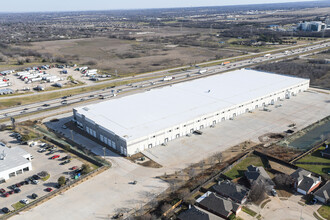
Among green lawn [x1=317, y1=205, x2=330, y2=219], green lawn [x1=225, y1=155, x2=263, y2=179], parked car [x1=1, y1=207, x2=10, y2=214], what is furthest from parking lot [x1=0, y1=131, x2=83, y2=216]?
green lawn [x1=317, y1=205, x2=330, y2=219]

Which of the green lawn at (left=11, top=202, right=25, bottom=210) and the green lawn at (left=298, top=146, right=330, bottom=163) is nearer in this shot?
the green lawn at (left=11, top=202, right=25, bottom=210)

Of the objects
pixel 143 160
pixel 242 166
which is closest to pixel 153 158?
pixel 143 160

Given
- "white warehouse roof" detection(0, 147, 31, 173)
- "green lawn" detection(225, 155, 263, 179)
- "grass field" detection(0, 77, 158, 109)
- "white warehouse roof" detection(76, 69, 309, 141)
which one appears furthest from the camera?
"grass field" detection(0, 77, 158, 109)

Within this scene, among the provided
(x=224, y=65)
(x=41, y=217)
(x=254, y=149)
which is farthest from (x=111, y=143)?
(x=224, y=65)

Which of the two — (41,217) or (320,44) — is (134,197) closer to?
(41,217)

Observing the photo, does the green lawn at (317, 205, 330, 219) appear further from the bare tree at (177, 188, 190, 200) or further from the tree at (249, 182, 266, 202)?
the bare tree at (177, 188, 190, 200)

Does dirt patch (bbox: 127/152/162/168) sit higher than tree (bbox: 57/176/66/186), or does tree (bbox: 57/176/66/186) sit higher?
tree (bbox: 57/176/66/186)

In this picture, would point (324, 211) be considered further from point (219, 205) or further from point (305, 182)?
point (219, 205)
